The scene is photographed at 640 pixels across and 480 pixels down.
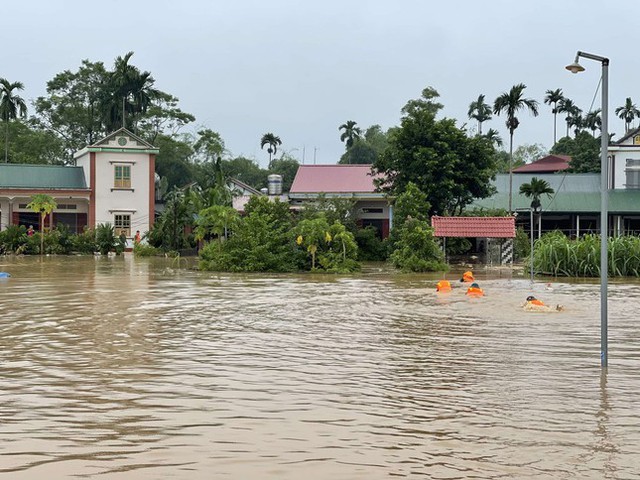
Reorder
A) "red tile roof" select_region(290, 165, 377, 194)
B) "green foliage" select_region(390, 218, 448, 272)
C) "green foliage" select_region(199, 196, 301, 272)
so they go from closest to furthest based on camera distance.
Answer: "green foliage" select_region(199, 196, 301, 272)
"green foliage" select_region(390, 218, 448, 272)
"red tile roof" select_region(290, 165, 377, 194)

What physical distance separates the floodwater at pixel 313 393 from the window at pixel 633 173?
36.1 metres

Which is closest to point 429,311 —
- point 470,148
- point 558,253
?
point 558,253

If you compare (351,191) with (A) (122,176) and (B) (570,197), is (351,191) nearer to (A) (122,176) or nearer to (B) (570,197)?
(B) (570,197)

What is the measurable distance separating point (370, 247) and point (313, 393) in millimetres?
39683

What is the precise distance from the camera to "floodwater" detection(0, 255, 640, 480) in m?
7.40

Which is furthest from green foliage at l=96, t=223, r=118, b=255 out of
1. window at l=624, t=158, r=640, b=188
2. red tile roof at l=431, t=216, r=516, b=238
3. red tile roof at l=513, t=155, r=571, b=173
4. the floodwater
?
red tile roof at l=513, t=155, r=571, b=173

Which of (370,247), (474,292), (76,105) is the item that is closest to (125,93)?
(76,105)

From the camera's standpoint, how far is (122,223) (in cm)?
5619

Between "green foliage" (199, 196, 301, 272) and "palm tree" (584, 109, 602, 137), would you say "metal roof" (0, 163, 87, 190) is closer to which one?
"green foliage" (199, 196, 301, 272)

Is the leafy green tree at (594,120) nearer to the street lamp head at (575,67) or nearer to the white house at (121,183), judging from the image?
the white house at (121,183)

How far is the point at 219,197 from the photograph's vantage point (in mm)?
46938

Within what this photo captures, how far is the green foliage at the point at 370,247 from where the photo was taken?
1950 inches

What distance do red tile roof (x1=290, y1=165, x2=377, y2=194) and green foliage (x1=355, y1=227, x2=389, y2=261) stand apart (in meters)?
7.28

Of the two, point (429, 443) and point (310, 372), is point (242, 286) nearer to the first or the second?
point (310, 372)
